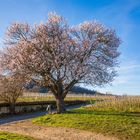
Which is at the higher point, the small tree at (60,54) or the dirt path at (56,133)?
the small tree at (60,54)

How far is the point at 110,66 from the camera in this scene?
144 feet

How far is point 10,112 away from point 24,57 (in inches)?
346

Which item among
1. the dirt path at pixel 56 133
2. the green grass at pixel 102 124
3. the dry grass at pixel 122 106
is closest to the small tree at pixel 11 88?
the green grass at pixel 102 124

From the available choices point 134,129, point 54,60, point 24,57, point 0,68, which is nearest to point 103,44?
point 54,60

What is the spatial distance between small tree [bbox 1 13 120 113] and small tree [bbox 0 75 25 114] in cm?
128

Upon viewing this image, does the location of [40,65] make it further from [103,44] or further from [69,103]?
[69,103]

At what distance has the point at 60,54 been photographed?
136 ft

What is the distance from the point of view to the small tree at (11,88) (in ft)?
140

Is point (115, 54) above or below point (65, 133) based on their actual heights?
above

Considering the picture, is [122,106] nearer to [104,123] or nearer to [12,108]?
[12,108]

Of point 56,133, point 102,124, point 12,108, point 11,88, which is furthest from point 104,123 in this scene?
point 12,108

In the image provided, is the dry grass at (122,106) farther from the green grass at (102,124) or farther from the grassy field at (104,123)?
the green grass at (102,124)

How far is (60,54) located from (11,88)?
8.49m

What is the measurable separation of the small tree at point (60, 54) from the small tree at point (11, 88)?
128cm
